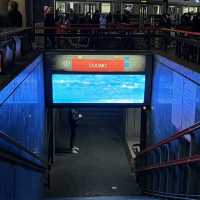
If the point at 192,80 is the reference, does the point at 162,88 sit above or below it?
below

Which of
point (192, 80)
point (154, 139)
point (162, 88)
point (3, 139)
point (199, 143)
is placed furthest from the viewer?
point (154, 139)

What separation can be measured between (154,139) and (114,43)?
283 centimetres

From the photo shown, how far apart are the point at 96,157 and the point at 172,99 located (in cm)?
604

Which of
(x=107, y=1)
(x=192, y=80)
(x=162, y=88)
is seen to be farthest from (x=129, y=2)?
(x=192, y=80)

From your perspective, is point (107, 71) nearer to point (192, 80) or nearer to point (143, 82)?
point (143, 82)

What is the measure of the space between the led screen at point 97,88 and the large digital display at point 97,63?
0.50ft

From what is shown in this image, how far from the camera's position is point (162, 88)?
390 inches

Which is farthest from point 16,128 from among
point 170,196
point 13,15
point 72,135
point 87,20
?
point 87,20

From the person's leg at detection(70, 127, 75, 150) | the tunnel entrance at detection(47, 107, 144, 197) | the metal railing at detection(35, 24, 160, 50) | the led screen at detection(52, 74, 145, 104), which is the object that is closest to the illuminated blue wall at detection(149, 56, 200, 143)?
the led screen at detection(52, 74, 145, 104)

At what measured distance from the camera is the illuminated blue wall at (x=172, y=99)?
6650mm

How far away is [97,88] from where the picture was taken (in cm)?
1170

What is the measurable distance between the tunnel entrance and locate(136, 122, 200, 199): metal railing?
147 centimetres

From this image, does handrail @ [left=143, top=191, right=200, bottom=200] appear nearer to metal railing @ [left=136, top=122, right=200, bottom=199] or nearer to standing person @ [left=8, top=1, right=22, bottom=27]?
metal railing @ [left=136, top=122, right=200, bottom=199]

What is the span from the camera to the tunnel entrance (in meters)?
11.5
